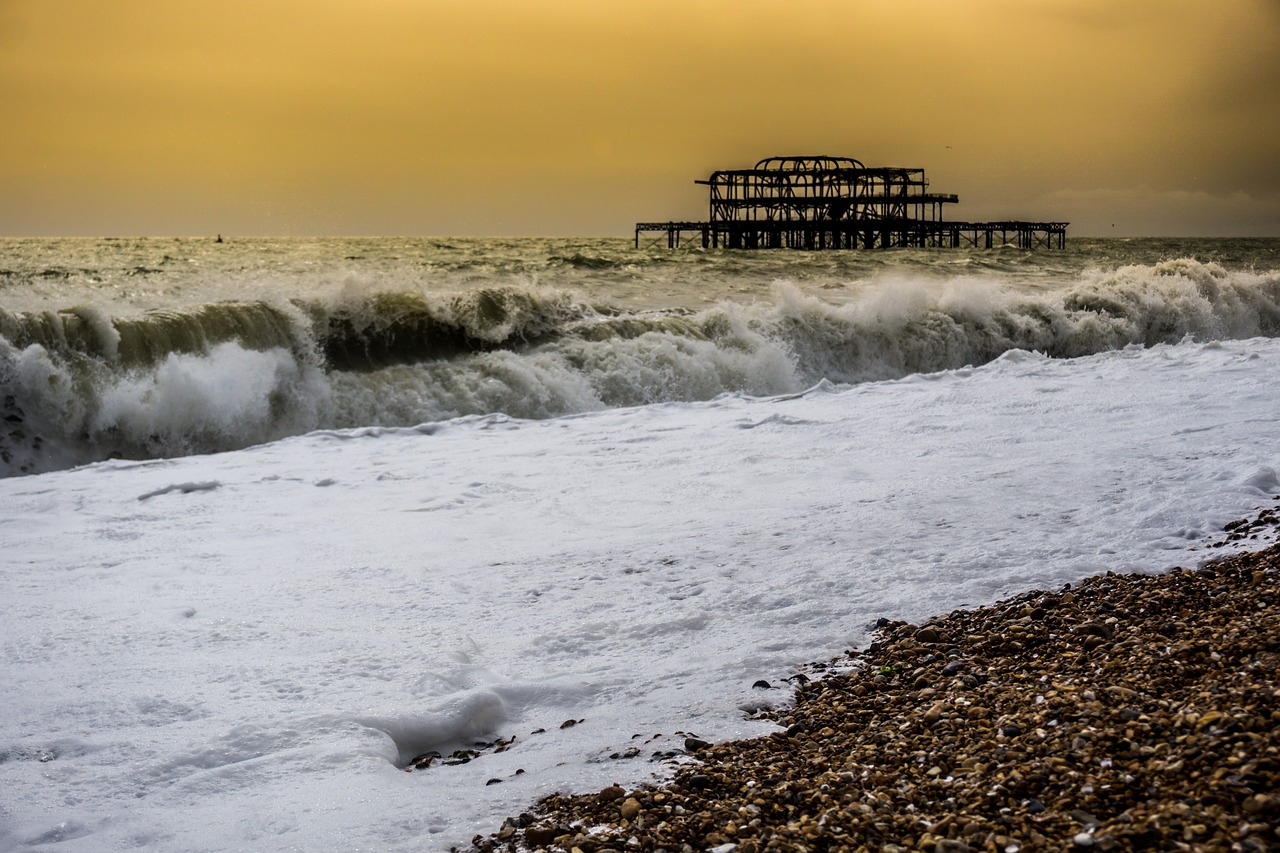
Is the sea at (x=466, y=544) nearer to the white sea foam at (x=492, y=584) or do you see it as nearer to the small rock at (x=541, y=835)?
the white sea foam at (x=492, y=584)

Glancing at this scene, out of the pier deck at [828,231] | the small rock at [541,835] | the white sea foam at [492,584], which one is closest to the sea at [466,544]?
the white sea foam at [492,584]

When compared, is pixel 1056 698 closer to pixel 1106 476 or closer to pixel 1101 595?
pixel 1101 595

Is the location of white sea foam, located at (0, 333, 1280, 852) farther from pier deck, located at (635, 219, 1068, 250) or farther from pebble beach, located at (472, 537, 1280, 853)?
pier deck, located at (635, 219, 1068, 250)

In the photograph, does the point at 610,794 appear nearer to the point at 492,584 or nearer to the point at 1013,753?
the point at 1013,753

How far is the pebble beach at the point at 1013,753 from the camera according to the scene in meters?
2.06

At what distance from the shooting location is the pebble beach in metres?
2.06

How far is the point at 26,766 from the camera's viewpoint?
303 cm

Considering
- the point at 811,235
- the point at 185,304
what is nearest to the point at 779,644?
the point at 185,304

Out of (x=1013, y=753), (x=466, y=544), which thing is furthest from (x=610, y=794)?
(x=466, y=544)

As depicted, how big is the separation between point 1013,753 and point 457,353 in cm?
1078

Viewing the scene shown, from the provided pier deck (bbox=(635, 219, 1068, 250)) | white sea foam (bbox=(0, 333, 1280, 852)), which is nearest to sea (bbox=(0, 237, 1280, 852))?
white sea foam (bbox=(0, 333, 1280, 852))

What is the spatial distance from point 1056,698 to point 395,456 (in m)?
5.70

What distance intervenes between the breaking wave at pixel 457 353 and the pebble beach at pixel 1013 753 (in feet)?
25.5

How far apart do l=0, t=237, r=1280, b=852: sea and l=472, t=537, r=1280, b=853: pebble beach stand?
0.22 meters
